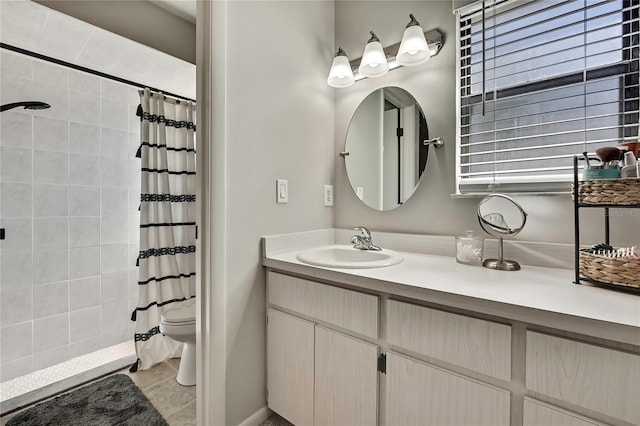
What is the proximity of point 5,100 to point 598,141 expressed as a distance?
10.5 ft

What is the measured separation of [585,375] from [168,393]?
1957 mm

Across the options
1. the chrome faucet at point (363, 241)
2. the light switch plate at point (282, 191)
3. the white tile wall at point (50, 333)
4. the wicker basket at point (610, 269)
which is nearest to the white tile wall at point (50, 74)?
the white tile wall at point (50, 333)

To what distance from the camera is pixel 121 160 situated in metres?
2.39

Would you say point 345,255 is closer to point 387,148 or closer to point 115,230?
point 387,148

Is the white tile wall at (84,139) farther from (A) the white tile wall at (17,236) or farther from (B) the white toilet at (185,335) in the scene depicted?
(B) the white toilet at (185,335)

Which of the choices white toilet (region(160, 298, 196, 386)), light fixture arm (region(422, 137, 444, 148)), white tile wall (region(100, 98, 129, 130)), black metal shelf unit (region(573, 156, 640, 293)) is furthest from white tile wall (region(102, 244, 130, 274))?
black metal shelf unit (region(573, 156, 640, 293))

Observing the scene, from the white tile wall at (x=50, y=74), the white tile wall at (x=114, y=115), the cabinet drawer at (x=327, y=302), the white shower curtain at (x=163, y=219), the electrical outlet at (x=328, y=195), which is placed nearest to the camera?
the cabinet drawer at (x=327, y=302)

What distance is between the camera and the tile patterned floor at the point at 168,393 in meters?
1.51

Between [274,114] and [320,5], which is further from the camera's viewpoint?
[320,5]

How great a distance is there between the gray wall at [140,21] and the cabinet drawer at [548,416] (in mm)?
2514

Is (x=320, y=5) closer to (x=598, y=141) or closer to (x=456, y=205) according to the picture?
(x=456, y=205)

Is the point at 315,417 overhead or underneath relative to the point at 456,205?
underneath

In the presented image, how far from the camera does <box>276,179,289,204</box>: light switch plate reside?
143cm

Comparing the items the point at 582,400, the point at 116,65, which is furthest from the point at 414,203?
the point at 116,65
